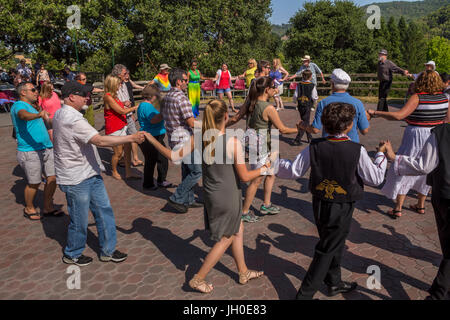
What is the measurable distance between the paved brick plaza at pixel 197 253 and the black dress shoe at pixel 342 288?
0.06 m

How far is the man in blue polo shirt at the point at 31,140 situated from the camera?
4.86 m

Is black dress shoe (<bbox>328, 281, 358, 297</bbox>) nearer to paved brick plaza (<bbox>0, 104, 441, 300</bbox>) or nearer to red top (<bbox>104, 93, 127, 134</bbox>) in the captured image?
paved brick plaza (<bbox>0, 104, 441, 300</bbox>)

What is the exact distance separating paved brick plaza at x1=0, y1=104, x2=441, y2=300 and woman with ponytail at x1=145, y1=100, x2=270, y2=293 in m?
0.67

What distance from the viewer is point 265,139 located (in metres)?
4.86

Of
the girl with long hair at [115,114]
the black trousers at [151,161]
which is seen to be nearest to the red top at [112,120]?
the girl with long hair at [115,114]

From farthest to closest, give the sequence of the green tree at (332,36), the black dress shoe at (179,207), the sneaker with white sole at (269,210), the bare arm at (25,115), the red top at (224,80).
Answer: the green tree at (332,36) → the red top at (224,80) → the black dress shoe at (179,207) → the sneaker with white sole at (269,210) → the bare arm at (25,115)

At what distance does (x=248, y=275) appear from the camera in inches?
145

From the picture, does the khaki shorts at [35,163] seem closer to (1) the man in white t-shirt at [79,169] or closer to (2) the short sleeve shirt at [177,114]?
(1) the man in white t-shirt at [79,169]

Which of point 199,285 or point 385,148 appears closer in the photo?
point 385,148

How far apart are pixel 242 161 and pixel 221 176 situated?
24 centimetres

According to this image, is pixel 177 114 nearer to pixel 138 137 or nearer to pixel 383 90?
pixel 138 137

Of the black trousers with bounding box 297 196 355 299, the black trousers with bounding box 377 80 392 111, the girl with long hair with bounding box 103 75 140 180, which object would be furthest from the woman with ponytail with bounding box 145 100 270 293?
the black trousers with bounding box 377 80 392 111

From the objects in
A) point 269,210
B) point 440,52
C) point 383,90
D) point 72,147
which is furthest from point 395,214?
point 440,52

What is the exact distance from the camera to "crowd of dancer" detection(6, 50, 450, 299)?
2.97m
